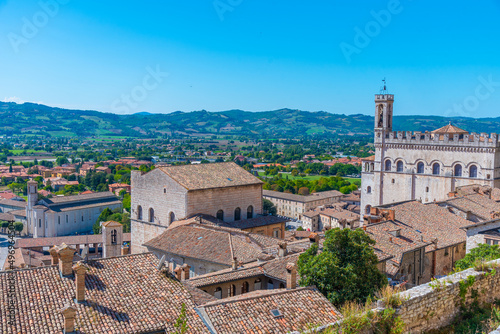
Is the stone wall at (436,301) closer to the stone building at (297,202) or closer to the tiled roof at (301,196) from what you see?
the stone building at (297,202)

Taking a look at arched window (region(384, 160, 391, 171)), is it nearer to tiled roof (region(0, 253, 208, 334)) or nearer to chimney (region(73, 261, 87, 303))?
tiled roof (region(0, 253, 208, 334))

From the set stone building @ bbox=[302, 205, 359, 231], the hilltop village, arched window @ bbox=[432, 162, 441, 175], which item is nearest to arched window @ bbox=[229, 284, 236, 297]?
the hilltop village

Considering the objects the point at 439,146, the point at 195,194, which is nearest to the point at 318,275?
the point at 195,194

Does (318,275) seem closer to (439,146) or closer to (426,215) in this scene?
(426,215)

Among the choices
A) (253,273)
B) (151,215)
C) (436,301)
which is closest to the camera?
(436,301)

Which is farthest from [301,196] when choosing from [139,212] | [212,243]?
[212,243]

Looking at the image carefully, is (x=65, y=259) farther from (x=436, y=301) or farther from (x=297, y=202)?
(x=297, y=202)
